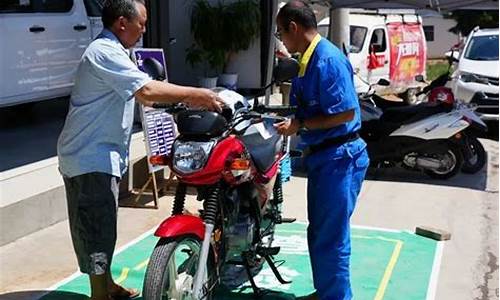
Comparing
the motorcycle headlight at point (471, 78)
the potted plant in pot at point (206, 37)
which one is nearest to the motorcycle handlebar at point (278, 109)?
the potted plant in pot at point (206, 37)

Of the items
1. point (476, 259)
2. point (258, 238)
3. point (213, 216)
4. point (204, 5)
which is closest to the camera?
point (213, 216)

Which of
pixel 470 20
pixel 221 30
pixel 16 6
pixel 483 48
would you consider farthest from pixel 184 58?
pixel 470 20

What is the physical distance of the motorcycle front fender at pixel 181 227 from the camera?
11.1 feet

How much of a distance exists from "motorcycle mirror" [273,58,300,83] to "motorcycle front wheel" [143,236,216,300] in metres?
0.94

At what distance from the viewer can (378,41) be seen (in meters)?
15.5

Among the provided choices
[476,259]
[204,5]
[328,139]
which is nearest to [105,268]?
[328,139]

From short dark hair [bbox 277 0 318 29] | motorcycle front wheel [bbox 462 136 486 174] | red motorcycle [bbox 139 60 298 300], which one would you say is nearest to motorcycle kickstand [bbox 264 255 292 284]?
red motorcycle [bbox 139 60 298 300]

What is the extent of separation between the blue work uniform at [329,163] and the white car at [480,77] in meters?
7.55

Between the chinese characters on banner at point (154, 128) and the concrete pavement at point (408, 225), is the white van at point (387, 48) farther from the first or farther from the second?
the chinese characters on banner at point (154, 128)

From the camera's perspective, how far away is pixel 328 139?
3.85m

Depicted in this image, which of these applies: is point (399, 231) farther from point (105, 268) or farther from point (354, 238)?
point (105, 268)

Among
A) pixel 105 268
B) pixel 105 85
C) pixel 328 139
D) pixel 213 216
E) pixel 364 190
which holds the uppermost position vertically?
pixel 105 85

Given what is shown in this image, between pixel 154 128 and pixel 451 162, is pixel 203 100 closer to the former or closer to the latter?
pixel 154 128

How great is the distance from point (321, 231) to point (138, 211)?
2.80 meters
